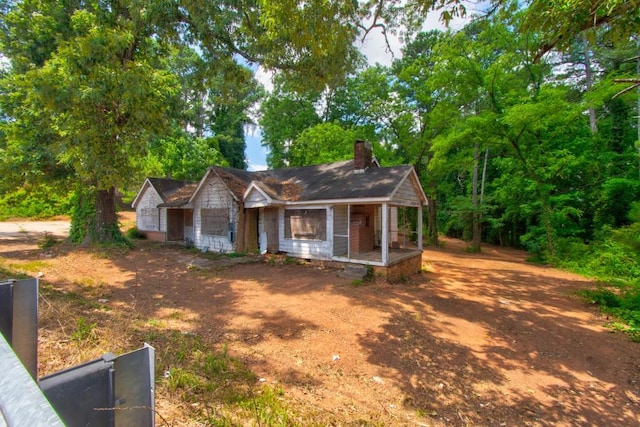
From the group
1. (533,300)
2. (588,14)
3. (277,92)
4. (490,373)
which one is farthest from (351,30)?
(277,92)

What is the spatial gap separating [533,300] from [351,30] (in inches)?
378

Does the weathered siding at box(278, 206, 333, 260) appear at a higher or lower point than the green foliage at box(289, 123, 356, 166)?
lower

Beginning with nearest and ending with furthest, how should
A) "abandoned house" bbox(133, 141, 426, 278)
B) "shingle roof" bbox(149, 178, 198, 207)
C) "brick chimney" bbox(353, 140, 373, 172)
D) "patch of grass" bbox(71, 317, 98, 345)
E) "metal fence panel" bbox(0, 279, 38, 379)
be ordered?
"metal fence panel" bbox(0, 279, 38, 379) < "patch of grass" bbox(71, 317, 98, 345) < "abandoned house" bbox(133, 141, 426, 278) < "brick chimney" bbox(353, 140, 373, 172) < "shingle roof" bbox(149, 178, 198, 207)

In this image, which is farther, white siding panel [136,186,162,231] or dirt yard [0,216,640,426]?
white siding panel [136,186,162,231]

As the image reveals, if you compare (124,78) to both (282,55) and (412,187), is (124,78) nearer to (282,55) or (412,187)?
(282,55)

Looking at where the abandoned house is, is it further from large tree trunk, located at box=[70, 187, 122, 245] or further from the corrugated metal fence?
the corrugated metal fence

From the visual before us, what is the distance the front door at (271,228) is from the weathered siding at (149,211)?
381 inches

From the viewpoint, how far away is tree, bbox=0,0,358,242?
983 centimetres

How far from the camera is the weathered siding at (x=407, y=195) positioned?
12203 millimetres

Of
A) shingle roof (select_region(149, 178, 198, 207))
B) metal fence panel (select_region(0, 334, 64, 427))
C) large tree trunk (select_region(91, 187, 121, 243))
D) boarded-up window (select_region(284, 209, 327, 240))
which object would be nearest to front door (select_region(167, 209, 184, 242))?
shingle roof (select_region(149, 178, 198, 207))

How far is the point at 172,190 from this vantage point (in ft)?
69.5

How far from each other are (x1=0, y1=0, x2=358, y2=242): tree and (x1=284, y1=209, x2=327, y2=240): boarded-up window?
527 cm

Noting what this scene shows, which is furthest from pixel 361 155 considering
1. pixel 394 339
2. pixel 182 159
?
pixel 182 159

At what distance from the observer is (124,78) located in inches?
384
